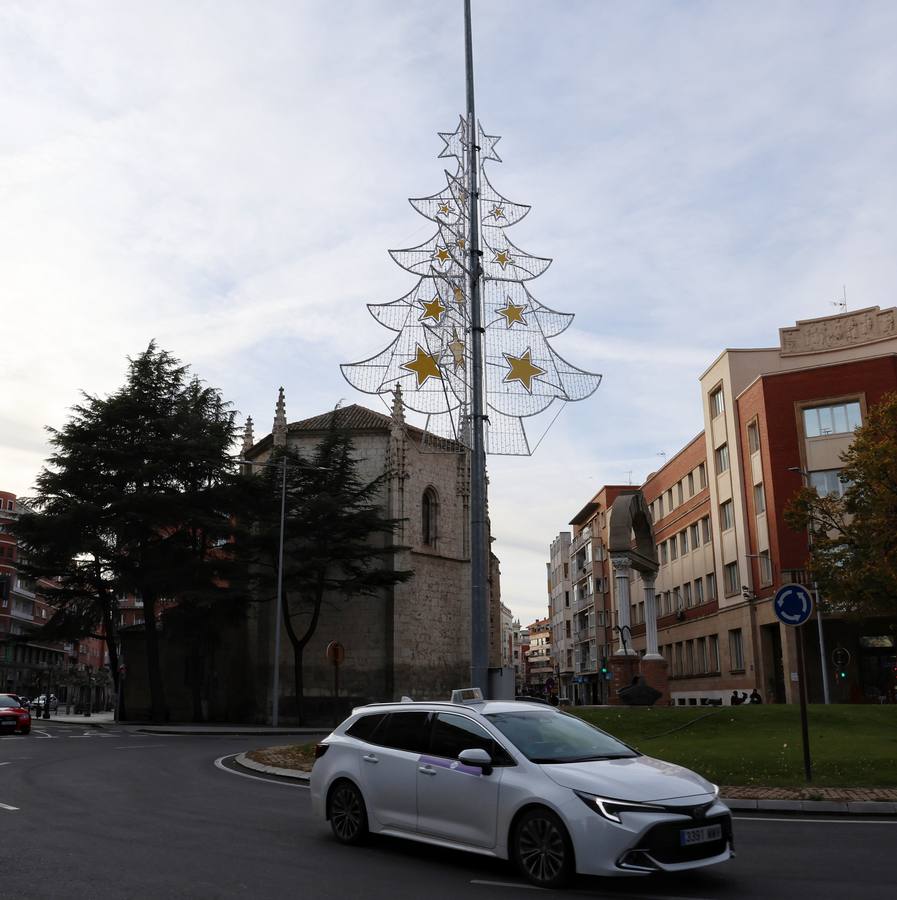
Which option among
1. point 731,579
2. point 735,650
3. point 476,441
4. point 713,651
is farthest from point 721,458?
point 476,441

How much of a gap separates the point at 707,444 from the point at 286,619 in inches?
994

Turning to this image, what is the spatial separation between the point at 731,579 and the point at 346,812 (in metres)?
42.5

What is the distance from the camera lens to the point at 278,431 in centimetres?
4538

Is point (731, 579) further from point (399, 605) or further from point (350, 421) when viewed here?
point (350, 421)

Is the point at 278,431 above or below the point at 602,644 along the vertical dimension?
above

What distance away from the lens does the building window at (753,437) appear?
44.2 meters

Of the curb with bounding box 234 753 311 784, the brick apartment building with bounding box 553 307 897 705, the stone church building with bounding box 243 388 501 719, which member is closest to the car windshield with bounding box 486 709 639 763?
the curb with bounding box 234 753 311 784

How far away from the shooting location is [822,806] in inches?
428

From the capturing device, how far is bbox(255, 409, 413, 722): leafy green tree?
133 feet

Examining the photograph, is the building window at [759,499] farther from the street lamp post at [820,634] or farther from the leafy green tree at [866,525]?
the leafy green tree at [866,525]

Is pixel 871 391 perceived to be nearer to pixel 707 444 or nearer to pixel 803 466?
pixel 803 466

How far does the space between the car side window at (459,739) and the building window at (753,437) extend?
3865cm

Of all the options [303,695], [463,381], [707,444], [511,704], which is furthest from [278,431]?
[511,704]

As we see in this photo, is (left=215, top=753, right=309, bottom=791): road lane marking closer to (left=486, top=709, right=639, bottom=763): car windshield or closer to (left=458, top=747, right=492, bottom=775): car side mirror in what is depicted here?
(left=486, top=709, right=639, bottom=763): car windshield
